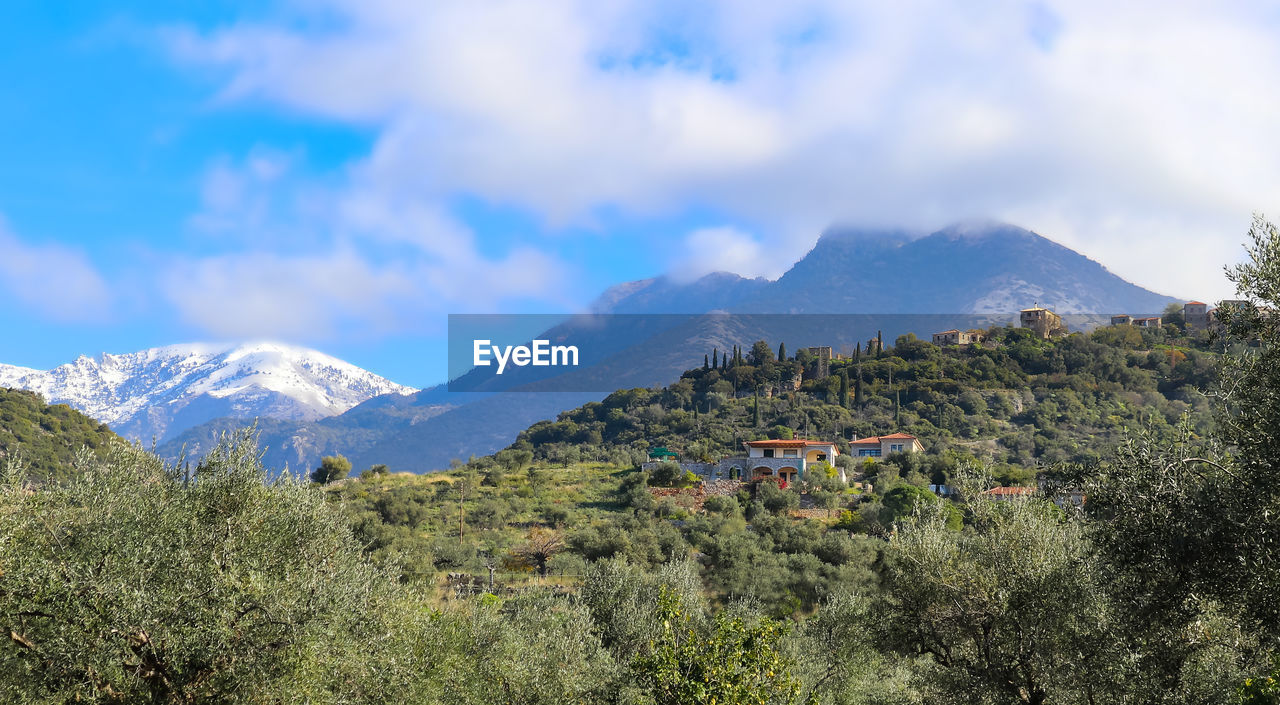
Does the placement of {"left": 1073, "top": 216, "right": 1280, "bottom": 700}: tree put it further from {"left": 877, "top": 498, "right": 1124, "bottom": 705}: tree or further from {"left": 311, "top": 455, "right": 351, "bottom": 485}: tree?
{"left": 311, "top": 455, "right": 351, "bottom": 485}: tree

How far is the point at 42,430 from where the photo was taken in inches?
3305

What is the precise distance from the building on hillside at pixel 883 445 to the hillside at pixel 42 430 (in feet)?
236

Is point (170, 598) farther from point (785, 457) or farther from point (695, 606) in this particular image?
point (785, 457)

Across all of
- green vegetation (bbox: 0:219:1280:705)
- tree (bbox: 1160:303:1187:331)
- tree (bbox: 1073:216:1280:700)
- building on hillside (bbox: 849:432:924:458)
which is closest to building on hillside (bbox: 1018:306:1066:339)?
tree (bbox: 1160:303:1187:331)

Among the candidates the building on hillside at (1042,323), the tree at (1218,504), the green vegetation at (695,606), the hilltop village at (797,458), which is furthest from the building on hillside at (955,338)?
the tree at (1218,504)

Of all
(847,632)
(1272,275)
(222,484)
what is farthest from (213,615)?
(847,632)

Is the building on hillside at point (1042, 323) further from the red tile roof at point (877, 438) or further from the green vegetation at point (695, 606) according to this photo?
the green vegetation at point (695, 606)

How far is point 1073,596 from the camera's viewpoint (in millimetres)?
14570

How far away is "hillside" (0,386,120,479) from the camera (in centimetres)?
7275

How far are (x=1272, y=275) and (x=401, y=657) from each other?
1535 cm

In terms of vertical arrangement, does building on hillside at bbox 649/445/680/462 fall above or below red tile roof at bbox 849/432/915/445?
below

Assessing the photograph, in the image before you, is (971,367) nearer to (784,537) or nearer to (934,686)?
(784,537)

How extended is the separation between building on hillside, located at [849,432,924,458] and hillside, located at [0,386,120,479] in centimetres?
7180

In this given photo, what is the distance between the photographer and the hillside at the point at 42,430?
72.8 m
